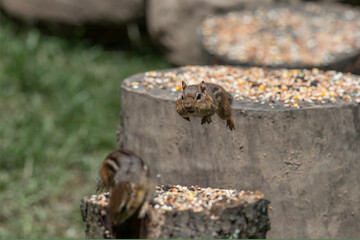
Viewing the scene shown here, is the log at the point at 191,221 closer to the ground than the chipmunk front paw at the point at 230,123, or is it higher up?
closer to the ground

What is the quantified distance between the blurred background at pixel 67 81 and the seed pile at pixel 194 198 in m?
2.07

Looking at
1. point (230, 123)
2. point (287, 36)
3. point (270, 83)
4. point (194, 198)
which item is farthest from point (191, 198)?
point (287, 36)

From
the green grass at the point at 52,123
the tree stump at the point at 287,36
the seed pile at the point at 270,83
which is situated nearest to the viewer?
the seed pile at the point at 270,83

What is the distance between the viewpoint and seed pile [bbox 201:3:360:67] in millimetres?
5312

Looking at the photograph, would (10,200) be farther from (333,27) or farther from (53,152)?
(333,27)

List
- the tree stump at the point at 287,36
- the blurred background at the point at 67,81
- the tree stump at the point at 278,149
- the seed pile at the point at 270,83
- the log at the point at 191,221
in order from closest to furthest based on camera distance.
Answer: the log at the point at 191,221, the tree stump at the point at 278,149, the seed pile at the point at 270,83, the blurred background at the point at 67,81, the tree stump at the point at 287,36

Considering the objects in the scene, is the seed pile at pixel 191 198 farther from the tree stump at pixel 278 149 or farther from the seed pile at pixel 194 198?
the tree stump at pixel 278 149

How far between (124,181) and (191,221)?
403 mm

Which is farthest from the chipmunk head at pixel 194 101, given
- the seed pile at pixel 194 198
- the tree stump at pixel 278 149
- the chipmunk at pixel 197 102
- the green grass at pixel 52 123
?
the green grass at pixel 52 123

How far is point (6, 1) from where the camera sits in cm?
694

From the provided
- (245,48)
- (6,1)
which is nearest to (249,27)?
(245,48)

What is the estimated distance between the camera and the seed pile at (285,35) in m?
5.31

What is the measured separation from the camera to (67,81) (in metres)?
6.01

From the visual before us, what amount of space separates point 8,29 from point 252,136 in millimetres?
→ 4286
